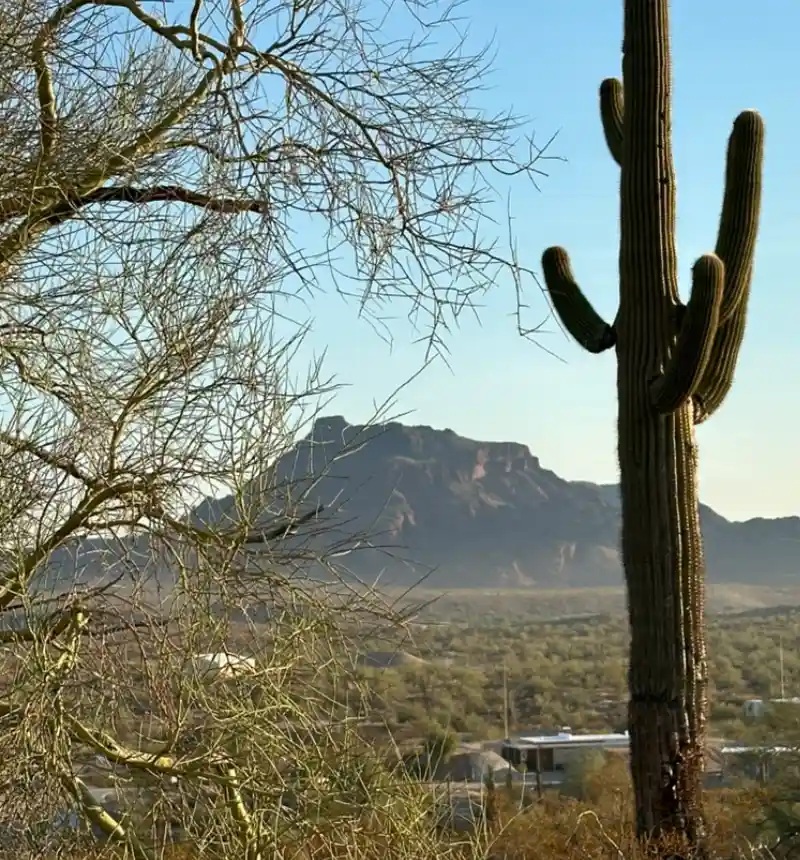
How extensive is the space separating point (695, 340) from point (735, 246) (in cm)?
96

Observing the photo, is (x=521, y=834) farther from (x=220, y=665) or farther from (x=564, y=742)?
(x=564, y=742)

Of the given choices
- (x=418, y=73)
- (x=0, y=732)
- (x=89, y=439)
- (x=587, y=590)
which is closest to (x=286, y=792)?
(x=0, y=732)

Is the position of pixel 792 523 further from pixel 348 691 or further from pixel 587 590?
pixel 348 691

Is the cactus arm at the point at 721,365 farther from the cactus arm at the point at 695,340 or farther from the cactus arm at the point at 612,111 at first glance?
the cactus arm at the point at 612,111

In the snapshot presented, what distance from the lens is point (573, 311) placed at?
8.73m

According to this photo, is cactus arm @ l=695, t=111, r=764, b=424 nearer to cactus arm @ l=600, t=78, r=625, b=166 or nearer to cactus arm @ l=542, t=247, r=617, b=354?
cactus arm @ l=542, t=247, r=617, b=354

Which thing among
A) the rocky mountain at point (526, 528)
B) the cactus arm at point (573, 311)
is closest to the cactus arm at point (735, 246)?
the cactus arm at point (573, 311)

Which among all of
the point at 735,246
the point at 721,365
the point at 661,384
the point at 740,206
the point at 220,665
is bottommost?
A: the point at 220,665

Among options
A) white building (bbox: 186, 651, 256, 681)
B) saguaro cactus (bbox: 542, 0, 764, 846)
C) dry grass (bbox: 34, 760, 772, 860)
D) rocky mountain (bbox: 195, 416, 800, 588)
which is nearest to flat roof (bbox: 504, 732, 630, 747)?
dry grass (bbox: 34, 760, 772, 860)

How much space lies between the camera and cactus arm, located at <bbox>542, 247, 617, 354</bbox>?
8.67m

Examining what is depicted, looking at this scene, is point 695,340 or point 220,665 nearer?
point 220,665

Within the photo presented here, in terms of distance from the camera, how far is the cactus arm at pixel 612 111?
30.9 ft

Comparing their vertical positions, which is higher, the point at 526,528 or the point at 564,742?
the point at 526,528

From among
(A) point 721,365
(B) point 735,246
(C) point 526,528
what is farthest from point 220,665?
(C) point 526,528
